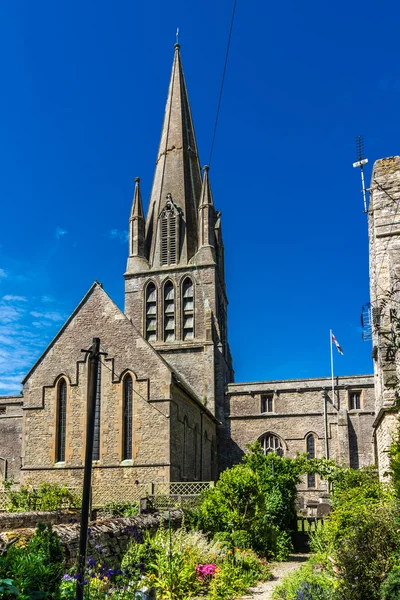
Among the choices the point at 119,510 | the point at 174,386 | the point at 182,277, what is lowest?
the point at 119,510

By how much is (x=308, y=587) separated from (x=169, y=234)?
37144 millimetres

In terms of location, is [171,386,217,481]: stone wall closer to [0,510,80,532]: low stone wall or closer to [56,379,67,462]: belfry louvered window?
[56,379,67,462]: belfry louvered window

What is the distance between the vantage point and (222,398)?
40781mm

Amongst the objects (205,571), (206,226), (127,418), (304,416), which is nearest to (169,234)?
(206,226)

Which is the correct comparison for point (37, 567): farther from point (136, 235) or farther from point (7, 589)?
point (136, 235)

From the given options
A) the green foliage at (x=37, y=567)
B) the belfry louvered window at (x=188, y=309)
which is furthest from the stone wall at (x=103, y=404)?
the green foliage at (x=37, y=567)

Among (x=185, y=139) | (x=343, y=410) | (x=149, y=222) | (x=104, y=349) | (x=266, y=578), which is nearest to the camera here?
(x=266, y=578)

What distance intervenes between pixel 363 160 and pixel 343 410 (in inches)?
716

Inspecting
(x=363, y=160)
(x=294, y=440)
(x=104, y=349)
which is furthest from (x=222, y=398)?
(x=363, y=160)

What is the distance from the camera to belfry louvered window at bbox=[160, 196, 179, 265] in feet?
146

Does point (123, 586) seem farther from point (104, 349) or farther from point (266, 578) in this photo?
point (104, 349)

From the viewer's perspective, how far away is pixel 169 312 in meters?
43.1

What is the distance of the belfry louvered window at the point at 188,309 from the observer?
4238 centimetres

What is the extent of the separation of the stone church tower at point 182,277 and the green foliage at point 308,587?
1123 inches
